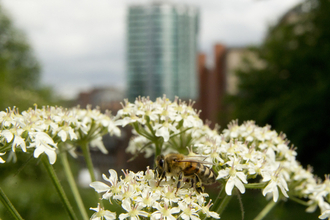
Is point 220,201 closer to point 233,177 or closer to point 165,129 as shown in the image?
point 233,177

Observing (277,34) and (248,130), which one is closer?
(248,130)

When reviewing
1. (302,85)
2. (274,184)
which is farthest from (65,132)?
(302,85)

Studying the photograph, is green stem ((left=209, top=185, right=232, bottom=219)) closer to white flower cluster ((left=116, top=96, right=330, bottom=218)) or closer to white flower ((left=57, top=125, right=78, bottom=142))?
white flower cluster ((left=116, top=96, right=330, bottom=218))

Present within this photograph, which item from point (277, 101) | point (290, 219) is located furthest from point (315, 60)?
point (290, 219)

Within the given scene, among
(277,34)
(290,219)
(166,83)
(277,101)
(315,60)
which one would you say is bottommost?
(290,219)

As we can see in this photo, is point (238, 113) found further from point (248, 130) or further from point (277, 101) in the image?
point (248, 130)

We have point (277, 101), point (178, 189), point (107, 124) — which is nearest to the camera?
point (178, 189)

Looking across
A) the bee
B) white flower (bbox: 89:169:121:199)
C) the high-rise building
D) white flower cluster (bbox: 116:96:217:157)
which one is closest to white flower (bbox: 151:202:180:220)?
white flower (bbox: 89:169:121:199)

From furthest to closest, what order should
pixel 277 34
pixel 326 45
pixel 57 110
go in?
pixel 277 34 < pixel 326 45 < pixel 57 110
